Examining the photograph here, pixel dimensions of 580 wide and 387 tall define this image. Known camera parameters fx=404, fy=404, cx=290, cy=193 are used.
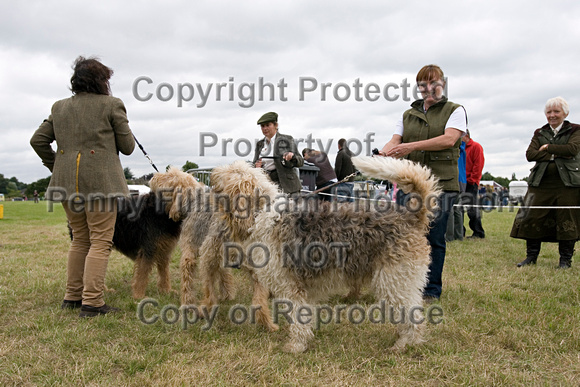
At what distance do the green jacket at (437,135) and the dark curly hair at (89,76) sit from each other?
10.3 ft

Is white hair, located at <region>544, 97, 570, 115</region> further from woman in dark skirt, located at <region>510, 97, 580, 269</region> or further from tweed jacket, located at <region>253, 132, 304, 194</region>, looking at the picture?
tweed jacket, located at <region>253, 132, 304, 194</region>

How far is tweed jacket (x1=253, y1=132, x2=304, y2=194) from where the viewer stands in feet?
16.5

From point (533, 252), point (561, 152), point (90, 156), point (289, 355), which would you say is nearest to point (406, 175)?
point (289, 355)

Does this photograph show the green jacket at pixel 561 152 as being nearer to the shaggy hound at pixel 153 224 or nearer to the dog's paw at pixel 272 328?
the dog's paw at pixel 272 328

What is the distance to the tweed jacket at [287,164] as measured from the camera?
5.02m

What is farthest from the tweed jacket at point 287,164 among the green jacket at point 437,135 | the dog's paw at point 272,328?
the dog's paw at point 272,328

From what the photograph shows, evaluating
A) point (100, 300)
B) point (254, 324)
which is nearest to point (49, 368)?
point (100, 300)

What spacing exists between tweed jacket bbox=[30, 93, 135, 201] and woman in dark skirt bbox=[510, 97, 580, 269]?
5.95m

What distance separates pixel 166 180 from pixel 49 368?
8.32ft

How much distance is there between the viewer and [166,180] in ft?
16.3

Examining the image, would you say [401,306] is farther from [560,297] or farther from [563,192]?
[563,192]

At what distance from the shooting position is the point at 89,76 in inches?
150

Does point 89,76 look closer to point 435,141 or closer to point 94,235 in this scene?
point 94,235

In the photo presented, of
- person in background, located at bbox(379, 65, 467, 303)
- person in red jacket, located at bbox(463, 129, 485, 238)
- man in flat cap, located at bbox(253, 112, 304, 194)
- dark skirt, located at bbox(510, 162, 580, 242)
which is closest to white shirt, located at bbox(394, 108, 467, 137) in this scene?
person in background, located at bbox(379, 65, 467, 303)
